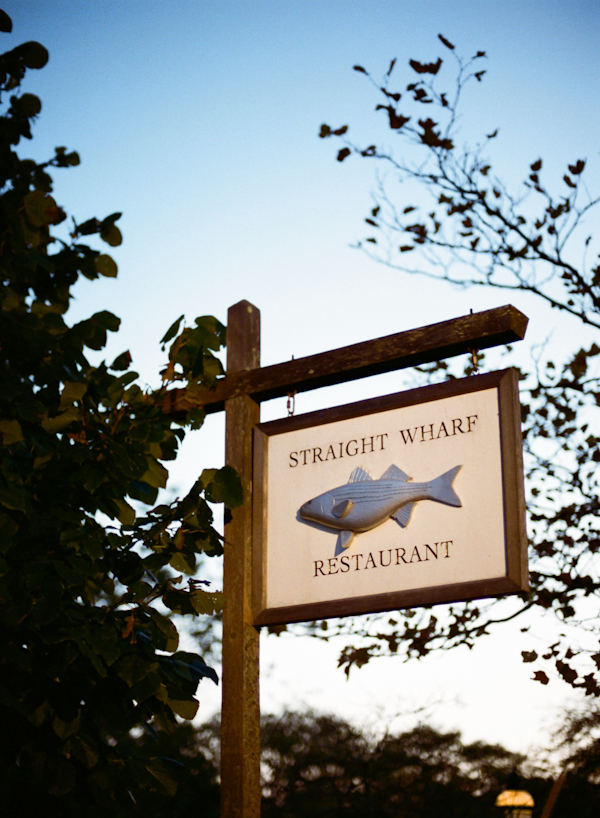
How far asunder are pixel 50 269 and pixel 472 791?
21.6 metres

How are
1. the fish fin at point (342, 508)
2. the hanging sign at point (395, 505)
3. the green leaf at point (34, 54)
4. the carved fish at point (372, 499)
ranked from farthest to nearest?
1. the fish fin at point (342, 508)
2. the carved fish at point (372, 499)
3. the hanging sign at point (395, 505)
4. the green leaf at point (34, 54)

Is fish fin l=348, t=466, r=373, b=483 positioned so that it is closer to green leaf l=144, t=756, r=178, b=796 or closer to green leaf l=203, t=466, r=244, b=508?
green leaf l=203, t=466, r=244, b=508

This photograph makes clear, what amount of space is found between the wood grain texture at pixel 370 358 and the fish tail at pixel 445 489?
0.52 meters

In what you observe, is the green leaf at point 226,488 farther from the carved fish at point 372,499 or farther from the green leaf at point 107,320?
the green leaf at point 107,320

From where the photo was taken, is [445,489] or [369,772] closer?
[445,489]

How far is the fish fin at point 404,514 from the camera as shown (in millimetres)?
3195

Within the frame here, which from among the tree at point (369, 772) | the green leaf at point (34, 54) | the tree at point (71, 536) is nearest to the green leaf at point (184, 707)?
the tree at point (71, 536)

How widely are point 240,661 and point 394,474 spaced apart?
3.12 ft

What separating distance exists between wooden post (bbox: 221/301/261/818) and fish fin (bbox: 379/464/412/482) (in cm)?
66

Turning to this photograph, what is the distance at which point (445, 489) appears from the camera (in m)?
3.16

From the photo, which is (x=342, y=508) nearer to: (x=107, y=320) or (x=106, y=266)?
(x=107, y=320)

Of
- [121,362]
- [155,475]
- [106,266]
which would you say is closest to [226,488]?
[155,475]

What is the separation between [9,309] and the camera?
10.6 ft

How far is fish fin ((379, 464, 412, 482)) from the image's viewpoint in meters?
3.26
